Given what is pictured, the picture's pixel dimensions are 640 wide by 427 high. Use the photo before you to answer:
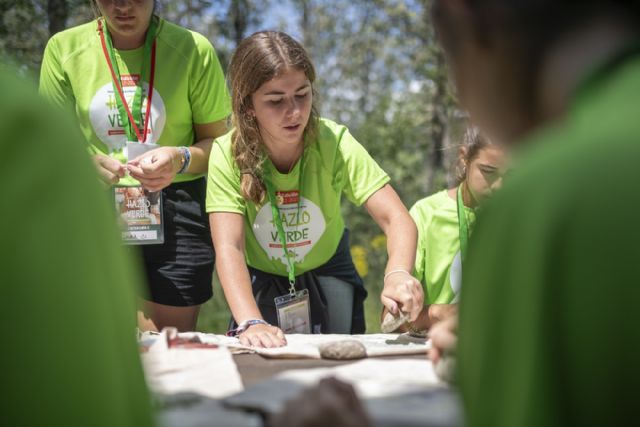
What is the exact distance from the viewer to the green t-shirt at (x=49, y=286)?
2.70 feet

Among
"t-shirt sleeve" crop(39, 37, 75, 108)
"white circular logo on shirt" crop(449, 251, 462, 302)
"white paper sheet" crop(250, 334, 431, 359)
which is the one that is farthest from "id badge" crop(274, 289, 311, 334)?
"t-shirt sleeve" crop(39, 37, 75, 108)

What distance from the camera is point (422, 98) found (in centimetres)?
1148

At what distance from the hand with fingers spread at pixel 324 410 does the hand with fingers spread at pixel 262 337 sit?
3.93ft

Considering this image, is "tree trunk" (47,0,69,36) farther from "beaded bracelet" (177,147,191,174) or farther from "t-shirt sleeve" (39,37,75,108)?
"beaded bracelet" (177,147,191,174)

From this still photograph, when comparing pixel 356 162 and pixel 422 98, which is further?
pixel 422 98

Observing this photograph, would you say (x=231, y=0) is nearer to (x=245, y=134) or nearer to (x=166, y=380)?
(x=245, y=134)

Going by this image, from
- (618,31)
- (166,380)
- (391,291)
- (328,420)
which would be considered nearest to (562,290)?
(618,31)

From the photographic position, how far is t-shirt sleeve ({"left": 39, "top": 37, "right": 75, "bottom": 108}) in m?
3.35

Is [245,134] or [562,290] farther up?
[245,134]

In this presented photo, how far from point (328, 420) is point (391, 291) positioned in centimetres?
154

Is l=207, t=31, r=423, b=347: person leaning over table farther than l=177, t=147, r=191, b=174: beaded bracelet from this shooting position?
No

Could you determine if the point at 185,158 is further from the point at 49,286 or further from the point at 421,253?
the point at 49,286

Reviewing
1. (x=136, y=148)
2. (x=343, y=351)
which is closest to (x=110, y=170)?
(x=136, y=148)

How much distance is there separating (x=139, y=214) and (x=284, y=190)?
0.66m
